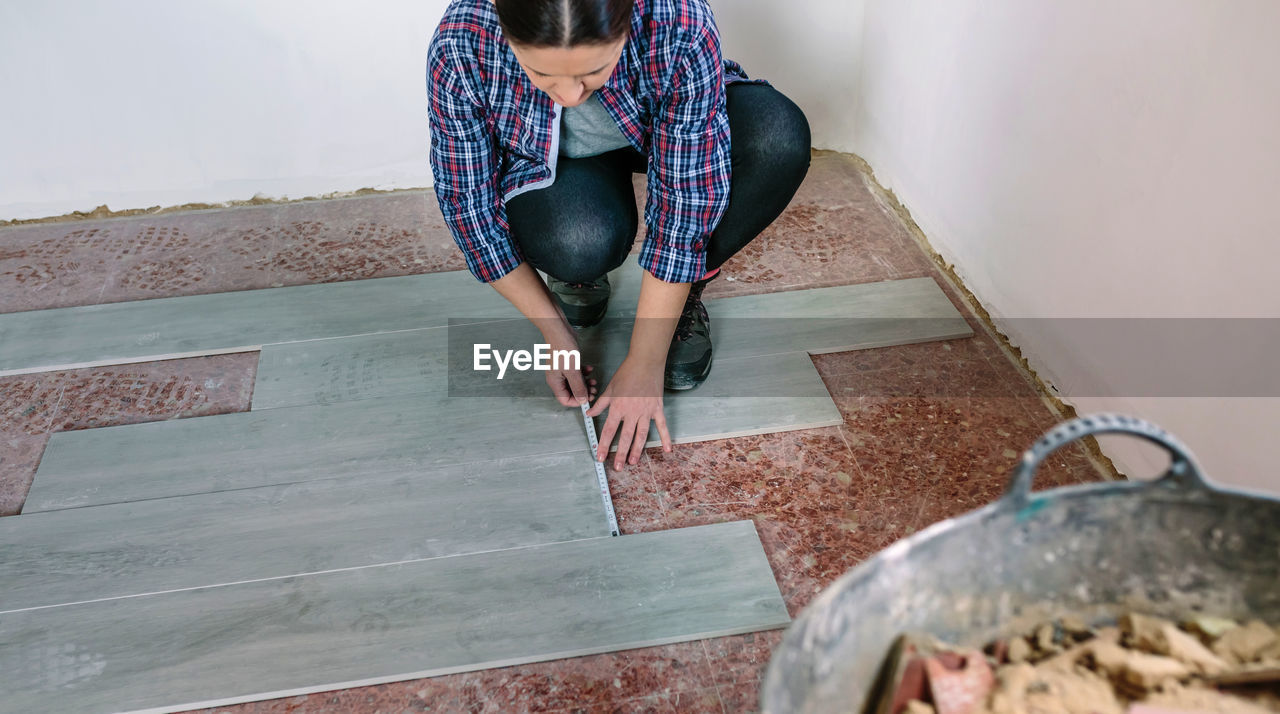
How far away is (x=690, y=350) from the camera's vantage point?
5.84 feet

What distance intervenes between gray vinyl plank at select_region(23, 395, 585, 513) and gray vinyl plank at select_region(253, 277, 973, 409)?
2.5 inches

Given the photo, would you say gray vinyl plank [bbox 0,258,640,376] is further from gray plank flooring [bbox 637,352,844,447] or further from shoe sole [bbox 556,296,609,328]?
gray plank flooring [bbox 637,352,844,447]

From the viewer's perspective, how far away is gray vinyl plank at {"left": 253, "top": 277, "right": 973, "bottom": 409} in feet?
6.03

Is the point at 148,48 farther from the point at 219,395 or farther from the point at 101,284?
the point at 219,395

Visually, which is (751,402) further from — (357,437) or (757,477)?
(357,437)

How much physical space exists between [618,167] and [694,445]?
539 millimetres

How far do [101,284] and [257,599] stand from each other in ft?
3.95

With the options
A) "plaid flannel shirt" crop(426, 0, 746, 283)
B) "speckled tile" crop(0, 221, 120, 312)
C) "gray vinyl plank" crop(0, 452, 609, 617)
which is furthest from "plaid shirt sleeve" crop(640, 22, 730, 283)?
"speckled tile" crop(0, 221, 120, 312)

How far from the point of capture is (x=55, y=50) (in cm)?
226

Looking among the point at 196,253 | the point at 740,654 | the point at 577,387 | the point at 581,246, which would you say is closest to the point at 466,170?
the point at 581,246

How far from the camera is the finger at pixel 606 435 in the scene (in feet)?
5.13

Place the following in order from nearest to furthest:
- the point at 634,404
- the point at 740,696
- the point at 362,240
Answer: the point at 740,696 → the point at 634,404 → the point at 362,240

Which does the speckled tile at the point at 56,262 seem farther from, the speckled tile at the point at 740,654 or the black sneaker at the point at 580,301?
the speckled tile at the point at 740,654

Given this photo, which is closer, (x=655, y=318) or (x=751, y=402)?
(x=655, y=318)
